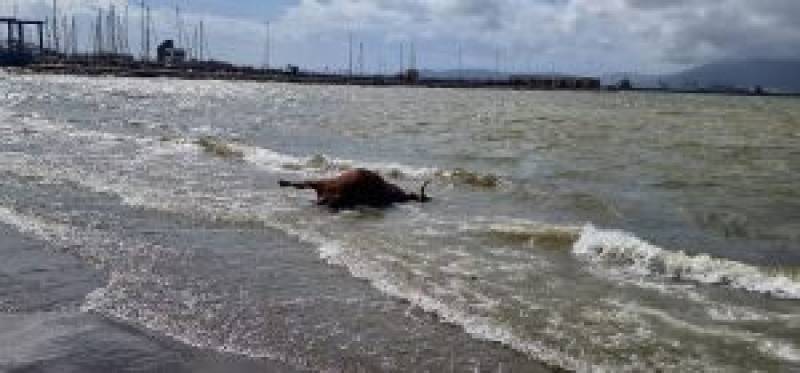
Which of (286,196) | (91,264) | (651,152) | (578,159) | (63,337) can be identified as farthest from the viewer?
(651,152)

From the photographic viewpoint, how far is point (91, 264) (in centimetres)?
1347

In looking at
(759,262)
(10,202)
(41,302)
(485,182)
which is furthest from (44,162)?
(759,262)

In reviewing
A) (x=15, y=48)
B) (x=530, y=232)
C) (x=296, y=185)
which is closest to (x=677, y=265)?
(x=530, y=232)

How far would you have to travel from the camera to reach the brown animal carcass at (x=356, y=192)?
20391mm

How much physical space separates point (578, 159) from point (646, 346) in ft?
82.3

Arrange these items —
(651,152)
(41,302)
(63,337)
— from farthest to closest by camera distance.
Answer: (651,152), (41,302), (63,337)

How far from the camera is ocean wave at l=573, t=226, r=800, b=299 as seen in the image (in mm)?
13594

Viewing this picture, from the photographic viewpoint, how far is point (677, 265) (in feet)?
48.0

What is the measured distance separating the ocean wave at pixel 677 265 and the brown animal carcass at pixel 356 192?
538 centimetres

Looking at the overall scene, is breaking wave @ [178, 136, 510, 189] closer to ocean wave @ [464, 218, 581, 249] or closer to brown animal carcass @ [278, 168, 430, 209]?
brown animal carcass @ [278, 168, 430, 209]

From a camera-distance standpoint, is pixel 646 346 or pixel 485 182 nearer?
pixel 646 346

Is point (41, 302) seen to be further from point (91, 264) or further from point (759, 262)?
point (759, 262)

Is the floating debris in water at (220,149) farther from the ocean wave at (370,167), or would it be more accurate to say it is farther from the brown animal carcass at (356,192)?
the brown animal carcass at (356,192)

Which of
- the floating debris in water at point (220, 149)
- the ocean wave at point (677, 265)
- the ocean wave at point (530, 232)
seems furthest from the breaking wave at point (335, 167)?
the ocean wave at point (677, 265)
